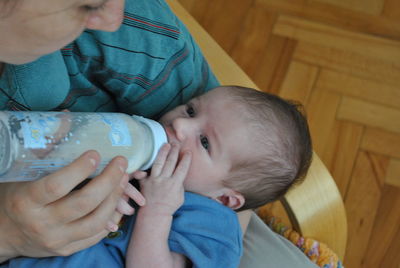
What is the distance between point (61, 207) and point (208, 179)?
350 millimetres

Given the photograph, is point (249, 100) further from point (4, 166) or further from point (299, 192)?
point (4, 166)

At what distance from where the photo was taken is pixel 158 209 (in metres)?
0.86

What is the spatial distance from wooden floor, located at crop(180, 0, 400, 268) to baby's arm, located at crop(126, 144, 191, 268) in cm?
103

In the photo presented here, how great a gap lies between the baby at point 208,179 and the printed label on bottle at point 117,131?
0.10 meters

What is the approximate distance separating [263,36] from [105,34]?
4.75 feet

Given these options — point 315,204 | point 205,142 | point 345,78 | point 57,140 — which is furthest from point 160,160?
point 345,78

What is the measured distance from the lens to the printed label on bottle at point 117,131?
2.40ft

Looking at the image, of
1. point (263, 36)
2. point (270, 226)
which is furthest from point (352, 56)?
point (270, 226)

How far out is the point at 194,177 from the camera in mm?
928

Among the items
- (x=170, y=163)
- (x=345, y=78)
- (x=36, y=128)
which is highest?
(x=36, y=128)

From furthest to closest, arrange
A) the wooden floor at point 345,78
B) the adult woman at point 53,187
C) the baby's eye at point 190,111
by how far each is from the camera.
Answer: the wooden floor at point 345,78 < the baby's eye at point 190,111 < the adult woman at point 53,187

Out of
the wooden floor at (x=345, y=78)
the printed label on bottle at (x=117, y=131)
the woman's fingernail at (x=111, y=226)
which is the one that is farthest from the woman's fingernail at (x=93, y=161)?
the wooden floor at (x=345, y=78)

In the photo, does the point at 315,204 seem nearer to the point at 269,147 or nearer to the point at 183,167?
the point at 269,147

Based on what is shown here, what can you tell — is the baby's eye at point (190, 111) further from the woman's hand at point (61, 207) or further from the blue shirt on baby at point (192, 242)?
the woman's hand at point (61, 207)
